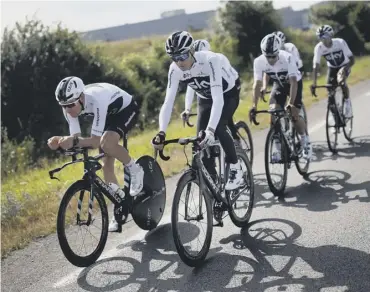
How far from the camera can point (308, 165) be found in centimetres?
784

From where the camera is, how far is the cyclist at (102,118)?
4.98 meters

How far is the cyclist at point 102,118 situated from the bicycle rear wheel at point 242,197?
114 cm

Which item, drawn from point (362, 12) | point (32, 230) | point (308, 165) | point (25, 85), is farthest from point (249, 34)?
point (32, 230)

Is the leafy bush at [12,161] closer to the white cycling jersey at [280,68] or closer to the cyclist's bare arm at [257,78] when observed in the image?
the cyclist's bare arm at [257,78]

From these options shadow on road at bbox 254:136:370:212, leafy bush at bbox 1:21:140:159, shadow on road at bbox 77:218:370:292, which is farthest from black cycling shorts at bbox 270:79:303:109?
leafy bush at bbox 1:21:140:159

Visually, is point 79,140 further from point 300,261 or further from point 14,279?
point 300,261

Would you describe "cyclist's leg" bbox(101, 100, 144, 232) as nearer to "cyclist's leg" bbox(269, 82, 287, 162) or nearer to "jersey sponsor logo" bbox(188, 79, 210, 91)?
"jersey sponsor logo" bbox(188, 79, 210, 91)

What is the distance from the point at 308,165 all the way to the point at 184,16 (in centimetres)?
9632

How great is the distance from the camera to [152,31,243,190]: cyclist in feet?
16.3

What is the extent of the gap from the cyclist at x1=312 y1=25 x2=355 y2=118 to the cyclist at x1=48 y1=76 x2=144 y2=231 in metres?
5.26

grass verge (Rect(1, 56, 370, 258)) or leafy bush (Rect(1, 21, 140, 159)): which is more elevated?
leafy bush (Rect(1, 21, 140, 159))

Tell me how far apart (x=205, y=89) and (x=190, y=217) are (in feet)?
5.40

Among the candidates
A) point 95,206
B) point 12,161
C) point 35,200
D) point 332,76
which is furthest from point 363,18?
point 95,206

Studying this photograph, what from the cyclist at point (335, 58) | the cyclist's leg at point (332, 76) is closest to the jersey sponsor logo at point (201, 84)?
the cyclist at point (335, 58)
